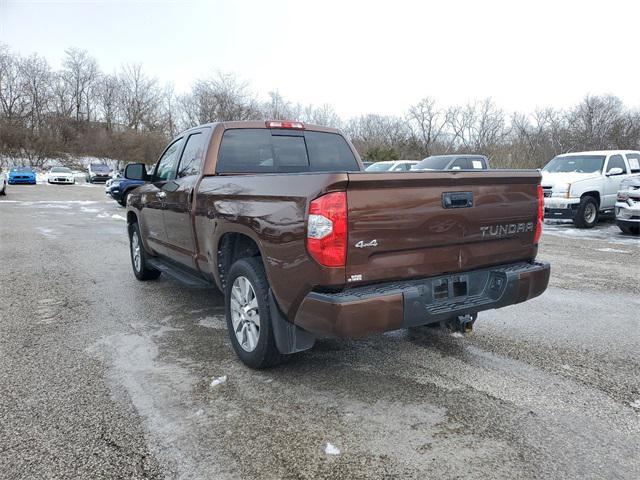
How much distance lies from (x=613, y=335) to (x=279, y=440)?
3380 mm

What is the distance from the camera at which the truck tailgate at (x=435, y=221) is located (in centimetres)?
289

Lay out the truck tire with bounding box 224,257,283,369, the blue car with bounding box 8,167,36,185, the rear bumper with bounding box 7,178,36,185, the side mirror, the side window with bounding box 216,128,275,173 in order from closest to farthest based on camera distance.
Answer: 1. the truck tire with bounding box 224,257,283,369
2. the side window with bounding box 216,128,275,173
3. the side mirror
4. the blue car with bounding box 8,167,36,185
5. the rear bumper with bounding box 7,178,36,185

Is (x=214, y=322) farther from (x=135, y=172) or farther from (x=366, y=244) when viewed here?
(x=366, y=244)

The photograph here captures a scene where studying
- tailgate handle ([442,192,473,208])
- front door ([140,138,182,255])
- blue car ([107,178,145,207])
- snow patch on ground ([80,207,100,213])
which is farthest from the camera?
blue car ([107,178,145,207])

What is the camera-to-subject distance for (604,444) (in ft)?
8.81

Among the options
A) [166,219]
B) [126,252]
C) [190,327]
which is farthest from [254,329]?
A: [126,252]

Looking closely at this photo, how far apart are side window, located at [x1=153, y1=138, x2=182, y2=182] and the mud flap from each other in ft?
8.56

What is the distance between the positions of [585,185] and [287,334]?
11.8m

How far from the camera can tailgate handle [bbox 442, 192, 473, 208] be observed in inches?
126

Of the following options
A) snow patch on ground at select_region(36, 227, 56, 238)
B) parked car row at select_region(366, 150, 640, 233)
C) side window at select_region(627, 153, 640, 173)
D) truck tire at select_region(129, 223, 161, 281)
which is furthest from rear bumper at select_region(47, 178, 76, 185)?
side window at select_region(627, 153, 640, 173)

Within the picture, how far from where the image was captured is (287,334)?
10.9 ft

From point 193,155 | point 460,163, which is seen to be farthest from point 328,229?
point 460,163

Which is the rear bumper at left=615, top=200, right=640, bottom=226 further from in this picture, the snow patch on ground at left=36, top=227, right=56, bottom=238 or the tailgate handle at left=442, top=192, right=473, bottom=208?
the snow patch on ground at left=36, top=227, right=56, bottom=238

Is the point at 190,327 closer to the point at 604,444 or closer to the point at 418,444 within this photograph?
the point at 418,444
